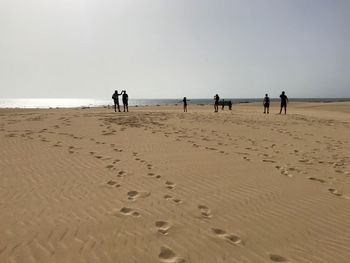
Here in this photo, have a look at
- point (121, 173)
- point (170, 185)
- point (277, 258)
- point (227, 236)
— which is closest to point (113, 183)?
point (121, 173)

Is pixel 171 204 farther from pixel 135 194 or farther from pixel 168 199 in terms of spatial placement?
pixel 135 194

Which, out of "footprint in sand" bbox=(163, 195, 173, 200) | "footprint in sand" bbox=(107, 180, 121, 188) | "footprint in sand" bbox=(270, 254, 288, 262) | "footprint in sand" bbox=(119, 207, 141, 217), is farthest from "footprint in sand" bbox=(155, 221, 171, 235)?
"footprint in sand" bbox=(107, 180, 121, 188)

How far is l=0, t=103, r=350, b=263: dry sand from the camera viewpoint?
454 centimetres

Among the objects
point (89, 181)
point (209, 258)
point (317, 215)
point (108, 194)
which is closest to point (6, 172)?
point (89, 181)

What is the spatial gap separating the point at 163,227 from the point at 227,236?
0.97 meters

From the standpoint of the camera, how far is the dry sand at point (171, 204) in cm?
454

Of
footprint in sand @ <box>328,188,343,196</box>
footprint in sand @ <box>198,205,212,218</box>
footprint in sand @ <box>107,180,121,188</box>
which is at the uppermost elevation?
footprint in sand @ <box>107,180,121,188</box>

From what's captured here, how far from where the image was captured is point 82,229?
5020 millimetres

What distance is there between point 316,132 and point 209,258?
1474cm

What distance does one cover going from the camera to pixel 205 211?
5891 mm

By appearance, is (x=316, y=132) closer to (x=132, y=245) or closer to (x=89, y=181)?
(x=89, y=181)

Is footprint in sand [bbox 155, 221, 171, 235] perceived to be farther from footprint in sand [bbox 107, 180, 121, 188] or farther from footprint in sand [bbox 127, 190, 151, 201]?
footprint in sand [bbox 107, 180, 121, 188]

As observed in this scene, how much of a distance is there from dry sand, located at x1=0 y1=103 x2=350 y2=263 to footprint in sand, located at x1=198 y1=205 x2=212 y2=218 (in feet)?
0.06

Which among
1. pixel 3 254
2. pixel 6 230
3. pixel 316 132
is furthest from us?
pixel 316 132
